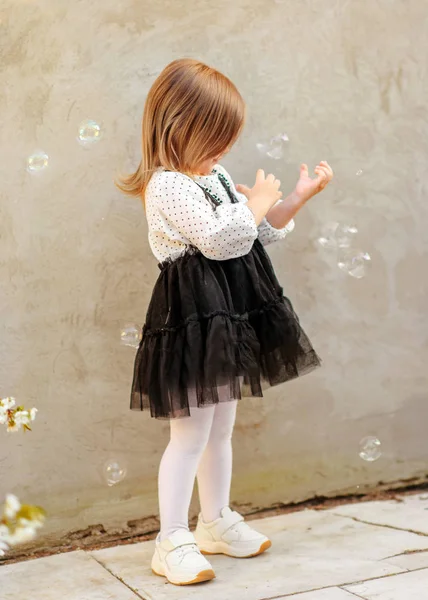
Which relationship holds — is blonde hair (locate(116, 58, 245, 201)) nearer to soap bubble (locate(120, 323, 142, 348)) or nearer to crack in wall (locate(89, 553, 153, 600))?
soap bubble (locate(120, 323, 142, 348))

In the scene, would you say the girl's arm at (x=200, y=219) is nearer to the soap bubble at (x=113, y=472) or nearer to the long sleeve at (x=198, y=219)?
the long sleeve at (x=198, y=219)

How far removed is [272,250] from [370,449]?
28.3 inches

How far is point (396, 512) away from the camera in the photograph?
2.40 m

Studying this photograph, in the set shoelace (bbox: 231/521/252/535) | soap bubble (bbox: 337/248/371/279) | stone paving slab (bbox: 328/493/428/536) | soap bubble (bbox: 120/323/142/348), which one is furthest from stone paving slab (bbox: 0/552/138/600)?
soap bubble (bbox: 337/248/371/279)

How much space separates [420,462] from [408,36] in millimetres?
1418

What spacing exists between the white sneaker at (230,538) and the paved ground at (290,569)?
3 cm

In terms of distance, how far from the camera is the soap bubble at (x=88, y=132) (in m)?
2.29

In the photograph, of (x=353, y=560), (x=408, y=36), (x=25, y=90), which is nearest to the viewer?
(x=353, y=560)

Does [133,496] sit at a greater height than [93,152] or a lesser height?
lesser

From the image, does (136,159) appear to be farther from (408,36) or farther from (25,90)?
(408,36)

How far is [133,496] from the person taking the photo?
7.85ft

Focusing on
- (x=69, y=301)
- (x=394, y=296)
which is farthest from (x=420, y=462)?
(x=69, y=301)

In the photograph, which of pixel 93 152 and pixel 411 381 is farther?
pixel 411 381

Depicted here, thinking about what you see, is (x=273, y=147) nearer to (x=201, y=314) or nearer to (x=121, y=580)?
(x=201, y=314)
